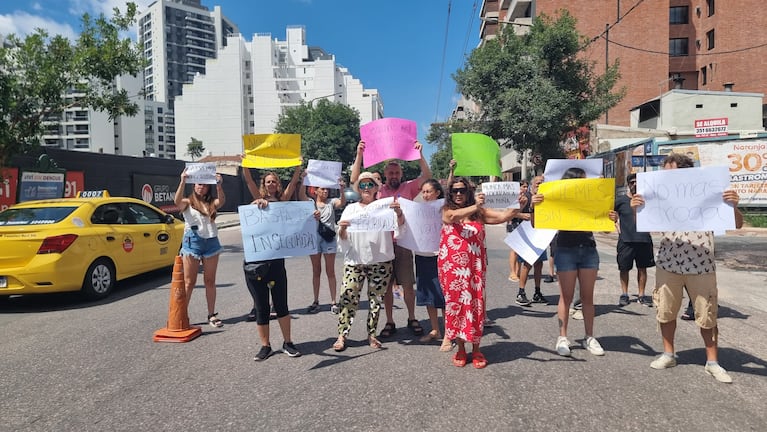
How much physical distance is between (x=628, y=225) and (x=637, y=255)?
1.39ft

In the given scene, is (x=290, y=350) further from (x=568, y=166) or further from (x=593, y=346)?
(x=568, y=166)

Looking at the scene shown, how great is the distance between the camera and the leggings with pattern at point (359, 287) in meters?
4.68

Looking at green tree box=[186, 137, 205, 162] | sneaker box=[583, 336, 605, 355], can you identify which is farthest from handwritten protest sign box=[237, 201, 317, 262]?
green tree box=[186, 137, 205, 162]

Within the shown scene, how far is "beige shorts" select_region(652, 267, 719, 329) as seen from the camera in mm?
3881

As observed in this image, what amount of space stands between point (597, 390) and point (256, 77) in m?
102

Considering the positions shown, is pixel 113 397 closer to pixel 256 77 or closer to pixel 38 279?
pixel 38 279

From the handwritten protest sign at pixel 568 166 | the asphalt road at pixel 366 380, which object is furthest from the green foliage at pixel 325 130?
the handwritten protest sign at pixel 568 166

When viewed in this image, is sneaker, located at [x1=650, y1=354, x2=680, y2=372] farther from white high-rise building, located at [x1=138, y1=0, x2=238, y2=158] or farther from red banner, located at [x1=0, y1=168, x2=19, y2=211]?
white high-rise building, located at [x1=138, y1=0, x2=238, y2=158]

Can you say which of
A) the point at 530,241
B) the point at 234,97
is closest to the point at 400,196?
the point at 530,241

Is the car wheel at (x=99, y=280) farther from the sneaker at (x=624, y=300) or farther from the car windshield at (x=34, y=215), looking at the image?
the sneaker at (x=624, y=300)

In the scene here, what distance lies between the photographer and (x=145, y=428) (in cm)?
319

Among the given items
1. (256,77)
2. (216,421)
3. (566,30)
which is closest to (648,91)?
(566,30)

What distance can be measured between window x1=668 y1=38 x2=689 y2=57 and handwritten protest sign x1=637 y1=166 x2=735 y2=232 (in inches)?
1859

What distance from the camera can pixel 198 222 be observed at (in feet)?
18.2
